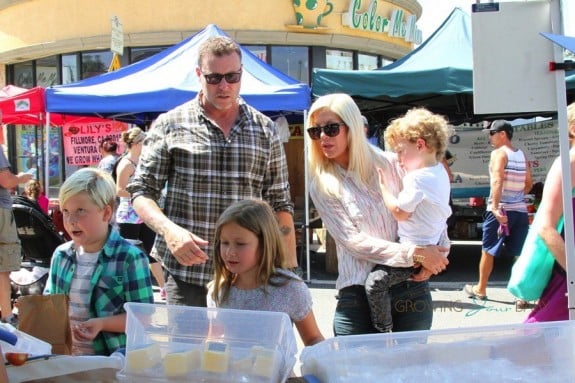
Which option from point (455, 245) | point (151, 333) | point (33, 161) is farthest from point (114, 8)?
point (151, 333)

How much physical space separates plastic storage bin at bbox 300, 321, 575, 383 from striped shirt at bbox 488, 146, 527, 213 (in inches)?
199

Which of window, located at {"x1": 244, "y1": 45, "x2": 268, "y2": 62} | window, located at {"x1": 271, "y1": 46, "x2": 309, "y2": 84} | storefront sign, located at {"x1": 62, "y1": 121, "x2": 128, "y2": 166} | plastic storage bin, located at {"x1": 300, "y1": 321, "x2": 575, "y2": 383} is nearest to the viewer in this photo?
plastic storage bin, located at {"x1": 300, "y1": 321, "x2": 575, "y2": 383}

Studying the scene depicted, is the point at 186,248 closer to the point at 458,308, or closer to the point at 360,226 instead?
the point at 360,226

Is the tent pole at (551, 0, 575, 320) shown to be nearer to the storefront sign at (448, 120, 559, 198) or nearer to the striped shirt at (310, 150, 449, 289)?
the striped shirt at (310, 150, 449, 289)

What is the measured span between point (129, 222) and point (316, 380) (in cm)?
511

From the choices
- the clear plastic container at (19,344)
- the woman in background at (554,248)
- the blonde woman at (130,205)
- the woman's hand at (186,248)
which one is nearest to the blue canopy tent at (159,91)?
the blonde woman at (130,205)

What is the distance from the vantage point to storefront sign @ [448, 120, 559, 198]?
9.93m

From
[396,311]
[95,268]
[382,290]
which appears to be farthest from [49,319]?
[396,311]

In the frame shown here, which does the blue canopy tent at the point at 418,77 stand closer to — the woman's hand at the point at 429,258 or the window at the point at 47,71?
the woman's hand at the point at 429,258

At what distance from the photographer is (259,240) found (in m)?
2.28

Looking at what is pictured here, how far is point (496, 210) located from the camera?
6402mm

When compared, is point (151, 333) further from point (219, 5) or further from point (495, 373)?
point (219, 5)

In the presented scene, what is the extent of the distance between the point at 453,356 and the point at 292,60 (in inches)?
528

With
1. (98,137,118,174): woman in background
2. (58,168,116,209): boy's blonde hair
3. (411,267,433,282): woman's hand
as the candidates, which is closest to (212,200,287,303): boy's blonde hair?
(58,168,116,209): boy's blonde hair
